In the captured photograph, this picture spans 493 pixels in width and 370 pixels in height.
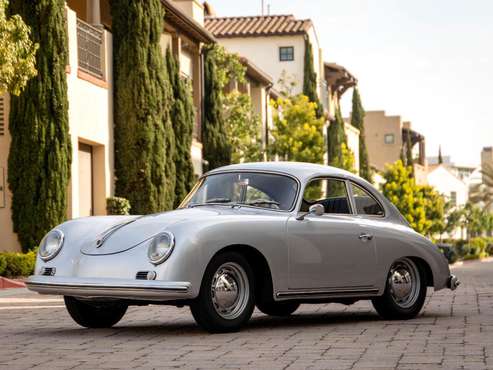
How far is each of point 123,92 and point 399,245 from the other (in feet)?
56.1

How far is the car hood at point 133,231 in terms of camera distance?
10.2 metres

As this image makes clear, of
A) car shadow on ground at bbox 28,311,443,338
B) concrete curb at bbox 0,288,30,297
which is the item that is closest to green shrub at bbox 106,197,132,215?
concrete curb at bbox 0,288,30,297

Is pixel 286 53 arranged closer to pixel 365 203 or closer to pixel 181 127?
pixel 181 127

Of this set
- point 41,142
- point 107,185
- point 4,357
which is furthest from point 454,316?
point 107,185

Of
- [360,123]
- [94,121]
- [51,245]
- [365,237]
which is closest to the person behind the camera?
[51,245]

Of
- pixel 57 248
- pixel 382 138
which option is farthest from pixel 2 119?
pixel 382 138

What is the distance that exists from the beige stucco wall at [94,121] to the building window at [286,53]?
32.3 metres

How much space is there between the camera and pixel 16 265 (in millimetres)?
20906

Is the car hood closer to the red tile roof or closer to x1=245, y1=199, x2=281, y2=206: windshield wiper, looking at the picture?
x1=245, y1=199, x2=281, y2=206: windshield wiper

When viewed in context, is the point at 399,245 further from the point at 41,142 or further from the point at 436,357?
the point at 41,142

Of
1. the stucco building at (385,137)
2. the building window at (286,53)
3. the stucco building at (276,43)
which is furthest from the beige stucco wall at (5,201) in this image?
the stucco building at (385,137)

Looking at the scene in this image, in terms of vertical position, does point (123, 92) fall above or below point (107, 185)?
above

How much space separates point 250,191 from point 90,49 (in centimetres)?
1658

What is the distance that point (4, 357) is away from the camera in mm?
8766
